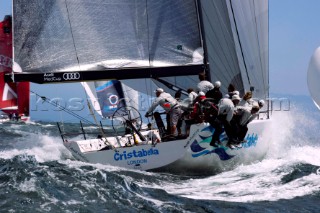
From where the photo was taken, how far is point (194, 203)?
8.78 meters

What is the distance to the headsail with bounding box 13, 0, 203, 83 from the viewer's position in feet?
40.7

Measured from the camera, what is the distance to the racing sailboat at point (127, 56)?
1187 centimetres

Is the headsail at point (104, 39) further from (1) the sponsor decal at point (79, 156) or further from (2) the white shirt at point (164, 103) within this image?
(1) the sponsor decal at point (79, 156)

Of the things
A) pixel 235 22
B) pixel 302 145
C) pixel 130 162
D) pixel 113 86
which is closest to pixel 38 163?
pixel 130 162

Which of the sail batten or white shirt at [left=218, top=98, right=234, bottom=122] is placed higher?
the sail batten

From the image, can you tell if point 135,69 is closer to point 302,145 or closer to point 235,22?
point 235,22

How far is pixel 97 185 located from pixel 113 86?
15320 mm

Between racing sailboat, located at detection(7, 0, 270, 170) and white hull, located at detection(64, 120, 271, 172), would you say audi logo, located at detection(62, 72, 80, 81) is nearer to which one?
racing sailboat, located at detection(7, 0, 270, 170)

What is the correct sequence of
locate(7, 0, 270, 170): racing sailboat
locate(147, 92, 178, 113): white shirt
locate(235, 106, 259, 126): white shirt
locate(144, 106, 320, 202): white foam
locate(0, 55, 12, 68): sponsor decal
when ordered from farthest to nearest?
1. locate(0, 55, 12, 68): sponsor decal
2. locate(147, 92, 178, 113): white shirt
3. locate(235, 106, 259, 126): white shirt
4. locate(7, 0, 270, 170): racing sailboat
5. locate(144, 106, 320, 202): white foam

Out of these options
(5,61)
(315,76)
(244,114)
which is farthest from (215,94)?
(5,61)

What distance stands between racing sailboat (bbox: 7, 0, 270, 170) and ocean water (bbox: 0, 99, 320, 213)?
1.43 ft

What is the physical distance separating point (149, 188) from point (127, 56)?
3.87 meters

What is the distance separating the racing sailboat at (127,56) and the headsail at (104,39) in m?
0.02

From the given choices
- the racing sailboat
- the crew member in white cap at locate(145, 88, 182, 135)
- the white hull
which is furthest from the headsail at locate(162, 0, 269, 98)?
the white hull
